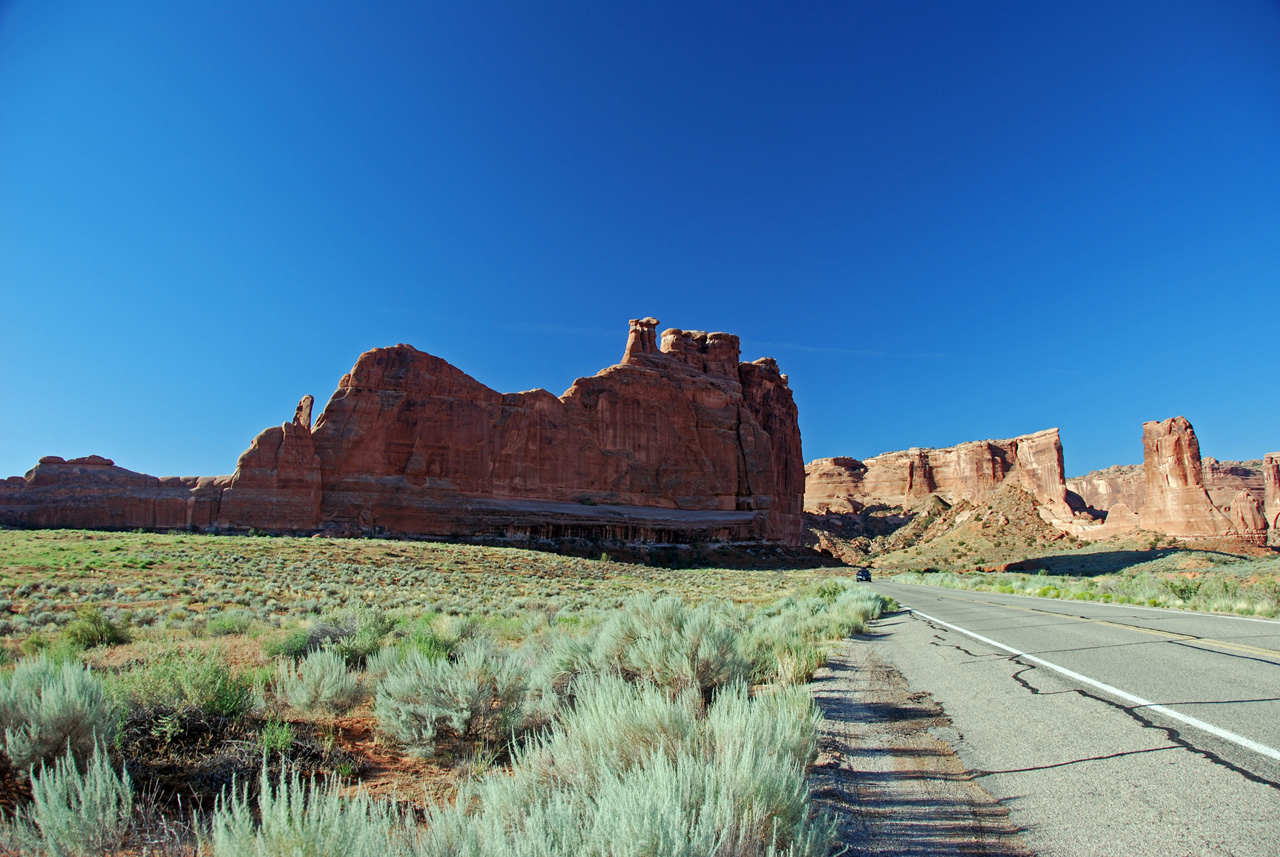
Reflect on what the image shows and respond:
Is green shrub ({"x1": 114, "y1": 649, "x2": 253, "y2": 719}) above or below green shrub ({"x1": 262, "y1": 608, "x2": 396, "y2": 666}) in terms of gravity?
above

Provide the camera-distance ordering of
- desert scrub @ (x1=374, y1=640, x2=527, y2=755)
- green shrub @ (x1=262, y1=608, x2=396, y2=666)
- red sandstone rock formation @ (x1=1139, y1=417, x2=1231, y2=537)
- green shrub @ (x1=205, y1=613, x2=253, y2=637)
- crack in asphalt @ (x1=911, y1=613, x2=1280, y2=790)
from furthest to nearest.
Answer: red sandstone rock formation @ (x1=1139, y1=417, x2=1231, y2=537) < green shrub @ (x1=205, y1=613, x2=253, y2=637) < green shrub @ (x1=262, y1=608, x2=396, y2=666) < desert scrub @ (x1=374, y1=640, x2=527, y2=755) < crack in asphalt @ (x1=911, y1=613, x2=1280, y2=790)

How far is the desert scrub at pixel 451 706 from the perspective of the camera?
16.4 feet

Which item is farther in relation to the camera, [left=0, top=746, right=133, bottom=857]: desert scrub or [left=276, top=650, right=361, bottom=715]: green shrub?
[left=276, top=650, right=361, bottom=715]: green shrub

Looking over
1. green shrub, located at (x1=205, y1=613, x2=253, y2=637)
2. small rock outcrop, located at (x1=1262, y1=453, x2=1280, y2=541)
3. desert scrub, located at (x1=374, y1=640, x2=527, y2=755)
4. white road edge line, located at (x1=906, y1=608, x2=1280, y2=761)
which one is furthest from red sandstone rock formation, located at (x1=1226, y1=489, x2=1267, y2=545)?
green shrub, located at (x1=205, y1=613, x2=253, y2=637)

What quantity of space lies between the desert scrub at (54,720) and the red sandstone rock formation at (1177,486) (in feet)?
227

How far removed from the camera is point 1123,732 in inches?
179

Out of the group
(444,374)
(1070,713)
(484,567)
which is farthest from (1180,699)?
(444,374)

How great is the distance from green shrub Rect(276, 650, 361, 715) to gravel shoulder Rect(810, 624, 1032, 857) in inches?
185

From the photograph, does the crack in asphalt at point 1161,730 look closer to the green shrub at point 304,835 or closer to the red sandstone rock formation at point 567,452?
the green shrub at point 304,835

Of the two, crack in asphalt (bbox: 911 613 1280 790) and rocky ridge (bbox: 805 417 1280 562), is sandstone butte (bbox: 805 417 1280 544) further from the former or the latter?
crack in asphalt (bbox: 911 613 1280 790)

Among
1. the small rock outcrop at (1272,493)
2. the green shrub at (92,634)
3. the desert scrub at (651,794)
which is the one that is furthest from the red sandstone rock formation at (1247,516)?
the green shrub at (92,634)

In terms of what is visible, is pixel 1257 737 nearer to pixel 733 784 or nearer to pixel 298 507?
pixel 733 784

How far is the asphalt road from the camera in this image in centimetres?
306

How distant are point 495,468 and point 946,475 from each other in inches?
3509
